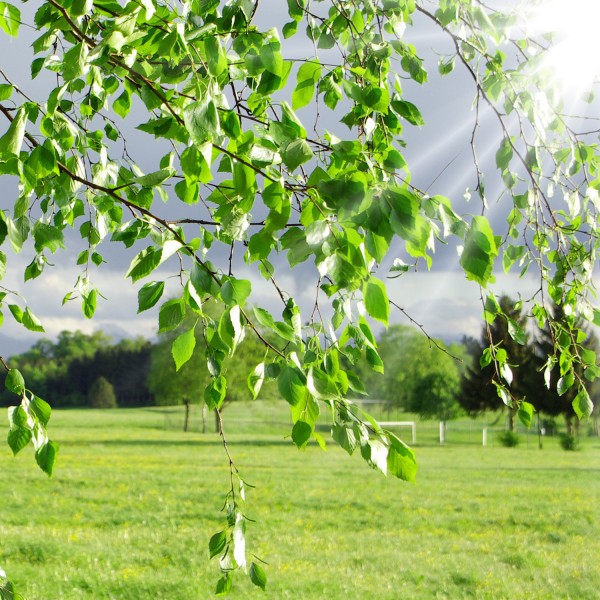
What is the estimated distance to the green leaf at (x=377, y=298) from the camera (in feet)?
5.59

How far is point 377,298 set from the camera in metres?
1.71

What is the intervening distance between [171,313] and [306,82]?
78 cm

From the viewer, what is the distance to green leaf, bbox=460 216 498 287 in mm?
1725

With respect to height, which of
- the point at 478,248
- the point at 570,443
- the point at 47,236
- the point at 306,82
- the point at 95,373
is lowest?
the point at 570,443

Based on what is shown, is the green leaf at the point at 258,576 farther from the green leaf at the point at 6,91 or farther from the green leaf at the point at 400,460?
the green leaf at the point at 6,91

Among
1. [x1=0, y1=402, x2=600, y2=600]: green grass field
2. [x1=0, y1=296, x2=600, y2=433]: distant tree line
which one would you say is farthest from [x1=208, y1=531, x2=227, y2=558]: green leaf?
[x1=0, y1=296, x2=600, y2=433]: distant tree line

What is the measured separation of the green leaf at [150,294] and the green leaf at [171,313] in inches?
2.9

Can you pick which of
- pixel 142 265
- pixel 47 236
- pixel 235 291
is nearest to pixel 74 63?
pixel 142 265

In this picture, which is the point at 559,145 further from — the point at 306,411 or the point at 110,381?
the point at 110,381

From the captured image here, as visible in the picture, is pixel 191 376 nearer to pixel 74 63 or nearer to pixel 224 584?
pixel 224 584

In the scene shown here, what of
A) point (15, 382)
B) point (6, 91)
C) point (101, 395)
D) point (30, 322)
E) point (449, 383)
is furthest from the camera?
point (101, 395)

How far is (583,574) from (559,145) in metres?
8.75

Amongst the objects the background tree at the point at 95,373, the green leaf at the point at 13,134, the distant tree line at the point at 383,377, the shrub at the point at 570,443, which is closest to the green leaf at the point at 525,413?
the green leaf at the point at 13,134

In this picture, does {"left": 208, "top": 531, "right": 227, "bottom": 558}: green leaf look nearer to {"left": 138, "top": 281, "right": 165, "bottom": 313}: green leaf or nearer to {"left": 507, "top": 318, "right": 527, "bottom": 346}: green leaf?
{"left": 138, "top": 281, "right": 165, "bottom": 313}: green leaf
